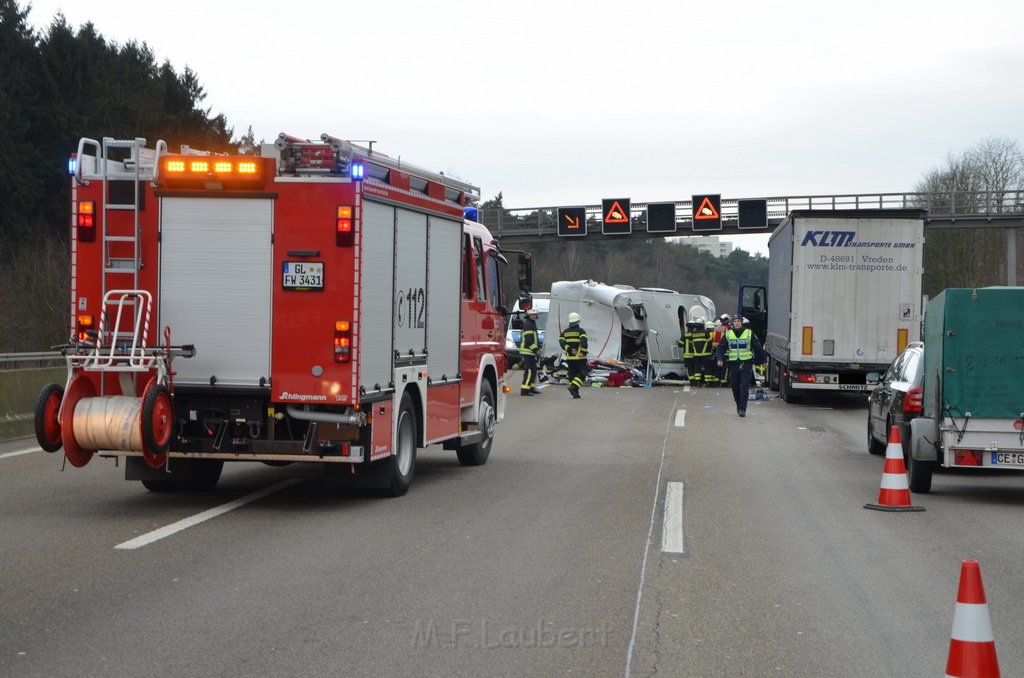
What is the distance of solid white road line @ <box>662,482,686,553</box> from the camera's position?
9.44m

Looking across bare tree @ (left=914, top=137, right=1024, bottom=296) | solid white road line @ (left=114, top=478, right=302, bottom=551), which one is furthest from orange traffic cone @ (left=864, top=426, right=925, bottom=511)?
bare tree @ (left=914, top=137, right=1024, bottom=296)

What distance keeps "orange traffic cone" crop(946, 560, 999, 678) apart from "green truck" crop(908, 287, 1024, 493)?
7811 mm

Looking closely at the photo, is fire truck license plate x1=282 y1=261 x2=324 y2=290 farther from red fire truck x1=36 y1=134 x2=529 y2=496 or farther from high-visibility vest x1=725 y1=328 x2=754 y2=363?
high-visibility vest x1=725 y1=328 x2=754 y2=363

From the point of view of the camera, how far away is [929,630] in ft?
22.7

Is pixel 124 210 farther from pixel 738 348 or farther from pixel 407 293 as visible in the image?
pixel 738 348

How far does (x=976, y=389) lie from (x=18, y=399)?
41.0 feet

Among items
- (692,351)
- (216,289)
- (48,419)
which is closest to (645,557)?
(216,289)

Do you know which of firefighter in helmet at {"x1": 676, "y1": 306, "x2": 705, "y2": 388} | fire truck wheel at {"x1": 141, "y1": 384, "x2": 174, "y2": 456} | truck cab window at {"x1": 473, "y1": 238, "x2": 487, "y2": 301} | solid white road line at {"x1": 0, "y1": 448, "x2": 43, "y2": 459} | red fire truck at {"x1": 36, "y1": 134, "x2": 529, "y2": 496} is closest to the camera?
fire truck wheel at {"x1": 141, "y1": 384, "x2": 174, "y2": 456}

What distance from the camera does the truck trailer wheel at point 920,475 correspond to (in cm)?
1277

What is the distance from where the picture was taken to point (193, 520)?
10.2m

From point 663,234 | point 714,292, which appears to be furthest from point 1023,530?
point 714,292

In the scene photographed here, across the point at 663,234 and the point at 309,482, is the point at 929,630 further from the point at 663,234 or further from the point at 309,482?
the point at 663,234

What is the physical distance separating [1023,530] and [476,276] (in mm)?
6453

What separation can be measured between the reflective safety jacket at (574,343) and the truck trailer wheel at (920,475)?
54.0 feet
